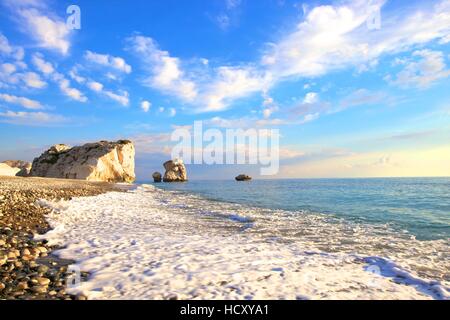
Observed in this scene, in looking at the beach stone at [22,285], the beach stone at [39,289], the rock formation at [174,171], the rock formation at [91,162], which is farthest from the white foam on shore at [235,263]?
the rock formation at [174,171]

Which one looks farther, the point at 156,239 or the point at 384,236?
the point at 384,236

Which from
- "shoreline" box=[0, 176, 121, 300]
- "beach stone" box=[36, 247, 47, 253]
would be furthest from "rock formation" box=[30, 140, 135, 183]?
"beach stone" box=[36, 247, 47, 253]

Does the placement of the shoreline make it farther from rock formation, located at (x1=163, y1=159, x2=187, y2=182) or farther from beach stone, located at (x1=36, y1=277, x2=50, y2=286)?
rock formation, located at (x1=163, y1=159, x2=187, y2=182)

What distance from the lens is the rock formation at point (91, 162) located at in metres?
82.8

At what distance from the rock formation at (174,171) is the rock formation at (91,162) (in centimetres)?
4330

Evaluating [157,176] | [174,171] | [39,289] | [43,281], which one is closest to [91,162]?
[174,171]

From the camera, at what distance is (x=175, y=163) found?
145375mm

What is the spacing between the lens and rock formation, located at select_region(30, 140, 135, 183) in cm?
8275

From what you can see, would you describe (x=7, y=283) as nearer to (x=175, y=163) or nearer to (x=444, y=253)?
(x=444, y=253)

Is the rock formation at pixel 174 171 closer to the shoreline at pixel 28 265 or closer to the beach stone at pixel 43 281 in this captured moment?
the shoreline at pixel 28 265
